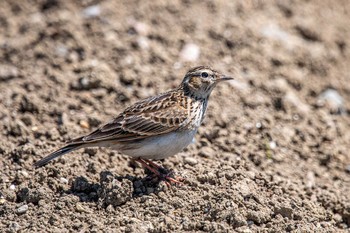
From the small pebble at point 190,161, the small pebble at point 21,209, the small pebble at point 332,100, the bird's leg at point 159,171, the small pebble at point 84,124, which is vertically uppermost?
the small pebble at point 332,100

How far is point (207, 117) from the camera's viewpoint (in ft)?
35.7

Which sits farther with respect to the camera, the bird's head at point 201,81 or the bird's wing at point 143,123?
the bird's head at point 201,81

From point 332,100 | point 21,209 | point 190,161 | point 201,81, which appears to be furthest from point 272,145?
point 21,209

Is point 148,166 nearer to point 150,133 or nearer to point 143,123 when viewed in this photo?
point 150,133

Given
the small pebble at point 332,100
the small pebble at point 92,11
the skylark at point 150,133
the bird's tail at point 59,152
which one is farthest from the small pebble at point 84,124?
the small pebble at point 332,100

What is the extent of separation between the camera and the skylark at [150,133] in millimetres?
8727

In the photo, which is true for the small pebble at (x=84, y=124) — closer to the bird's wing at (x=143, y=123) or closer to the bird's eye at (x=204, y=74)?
the bird's wing at (x=143, y=123)

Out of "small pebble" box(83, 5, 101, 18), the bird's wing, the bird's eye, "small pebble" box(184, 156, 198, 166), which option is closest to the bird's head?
the bird's eye

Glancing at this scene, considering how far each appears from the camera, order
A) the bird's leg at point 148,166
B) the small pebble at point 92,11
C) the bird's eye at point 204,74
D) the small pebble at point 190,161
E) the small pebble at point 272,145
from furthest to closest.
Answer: the small pebble at point 92,11 < the small pebble at point 272,145 < the small pebble at point 190,161 < the bird's eye at point 204,74 < the bird's leg at point 148,166

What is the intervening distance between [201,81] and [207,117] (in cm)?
172

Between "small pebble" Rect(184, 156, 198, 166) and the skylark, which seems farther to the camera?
"small pebble" Rect(184, 156, 198, 166)

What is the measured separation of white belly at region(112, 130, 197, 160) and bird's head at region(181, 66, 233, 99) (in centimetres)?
63

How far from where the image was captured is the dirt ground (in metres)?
8.39

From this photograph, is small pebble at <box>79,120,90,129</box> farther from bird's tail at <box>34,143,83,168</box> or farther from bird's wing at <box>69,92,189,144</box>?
bird's tail at <box>34,143,83,168</box>
